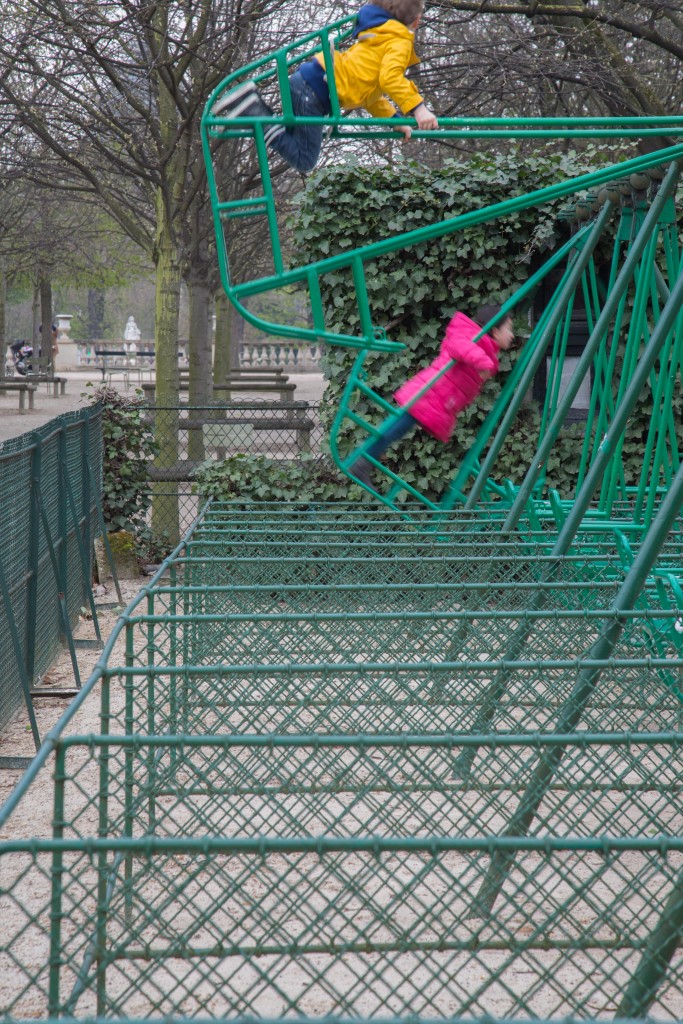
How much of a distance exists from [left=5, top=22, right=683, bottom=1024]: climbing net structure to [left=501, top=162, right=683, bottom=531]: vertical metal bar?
0.8 inches

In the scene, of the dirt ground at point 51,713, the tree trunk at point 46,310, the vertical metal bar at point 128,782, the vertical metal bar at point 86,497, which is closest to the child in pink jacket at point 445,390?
the vertical metal bar at point 86,497

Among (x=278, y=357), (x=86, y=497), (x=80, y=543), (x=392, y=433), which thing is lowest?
(x=80, y=543)

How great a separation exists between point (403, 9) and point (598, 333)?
1.69m

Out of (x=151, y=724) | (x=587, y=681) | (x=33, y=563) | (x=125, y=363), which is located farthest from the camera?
(x=125, y=363)

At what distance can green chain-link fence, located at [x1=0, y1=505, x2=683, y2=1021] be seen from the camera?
222 cm

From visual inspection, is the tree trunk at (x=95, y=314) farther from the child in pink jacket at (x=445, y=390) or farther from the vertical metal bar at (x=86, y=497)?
the child in pink jacket at (x=445, y=390)

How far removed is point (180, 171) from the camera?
32.7 feet

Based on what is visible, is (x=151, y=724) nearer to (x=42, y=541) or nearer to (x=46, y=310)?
(x=42, y=541)

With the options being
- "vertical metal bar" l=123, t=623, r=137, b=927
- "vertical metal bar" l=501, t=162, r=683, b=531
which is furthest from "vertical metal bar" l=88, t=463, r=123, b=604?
"vertical metal bar" l=123, t=623, r=137, b=927

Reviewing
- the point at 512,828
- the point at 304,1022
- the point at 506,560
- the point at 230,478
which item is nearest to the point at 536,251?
the point at 230,478

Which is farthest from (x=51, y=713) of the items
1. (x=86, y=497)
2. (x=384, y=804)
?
(x=384, y=804)

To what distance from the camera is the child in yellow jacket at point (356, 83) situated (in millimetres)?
4168

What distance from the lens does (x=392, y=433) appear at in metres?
6.43

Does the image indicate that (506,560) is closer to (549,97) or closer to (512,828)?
(512,828)
